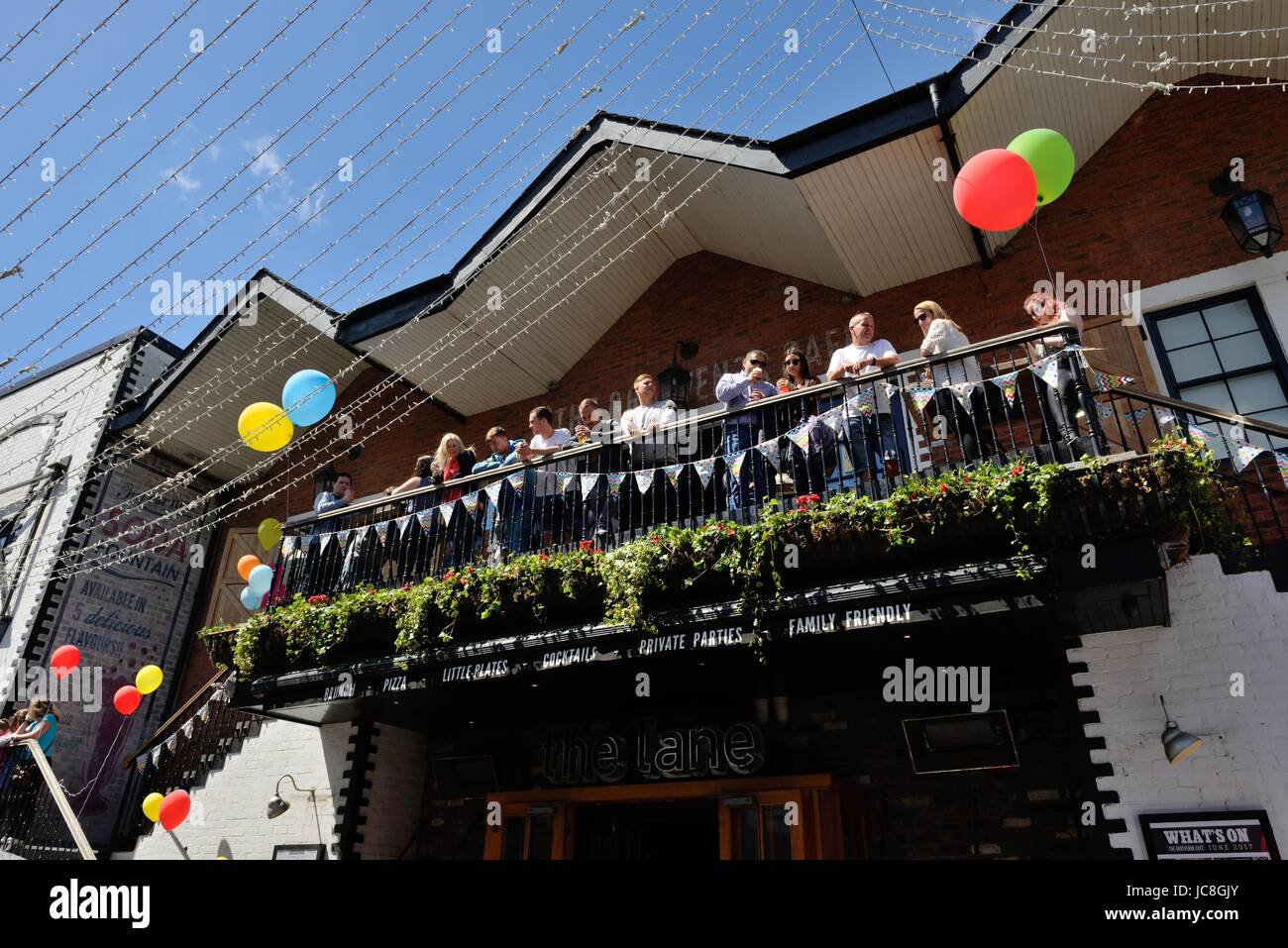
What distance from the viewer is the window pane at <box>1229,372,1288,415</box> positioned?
7.52 meters

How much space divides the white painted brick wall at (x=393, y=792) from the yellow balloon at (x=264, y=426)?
10.5ft

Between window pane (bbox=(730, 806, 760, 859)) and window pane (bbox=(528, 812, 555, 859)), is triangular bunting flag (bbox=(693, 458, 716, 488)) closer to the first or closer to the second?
window pane (bbox=(730, 806, 760, 859))

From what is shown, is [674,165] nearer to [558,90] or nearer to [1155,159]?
[558,90]

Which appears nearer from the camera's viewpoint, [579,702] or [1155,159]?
[579,702]

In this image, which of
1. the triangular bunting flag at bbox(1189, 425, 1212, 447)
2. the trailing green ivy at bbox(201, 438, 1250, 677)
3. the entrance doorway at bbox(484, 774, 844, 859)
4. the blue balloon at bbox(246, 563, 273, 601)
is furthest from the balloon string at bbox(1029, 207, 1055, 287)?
the blue balloon at bbox(246, 563, 273, 601)

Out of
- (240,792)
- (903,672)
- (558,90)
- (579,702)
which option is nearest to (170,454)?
(240,792)

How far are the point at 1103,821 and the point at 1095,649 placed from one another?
1.08 metres

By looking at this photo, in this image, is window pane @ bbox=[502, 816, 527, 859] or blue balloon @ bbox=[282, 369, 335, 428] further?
blue balloon @ bbox=[282, 369, 335, 428]

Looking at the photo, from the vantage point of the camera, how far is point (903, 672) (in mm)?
6738

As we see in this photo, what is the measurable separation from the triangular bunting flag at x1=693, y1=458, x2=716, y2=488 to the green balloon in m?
3.20

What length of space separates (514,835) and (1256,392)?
7.94 meters

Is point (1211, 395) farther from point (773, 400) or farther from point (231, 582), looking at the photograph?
point (231, 582)

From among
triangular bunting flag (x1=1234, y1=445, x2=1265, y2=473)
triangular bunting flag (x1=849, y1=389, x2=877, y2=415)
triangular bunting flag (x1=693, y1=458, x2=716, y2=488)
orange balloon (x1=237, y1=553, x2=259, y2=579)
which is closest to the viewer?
triangular bunting flag (x1=1234, y1=445, x2=1265, y2=473)

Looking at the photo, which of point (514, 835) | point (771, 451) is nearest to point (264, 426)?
point (514, 835)
